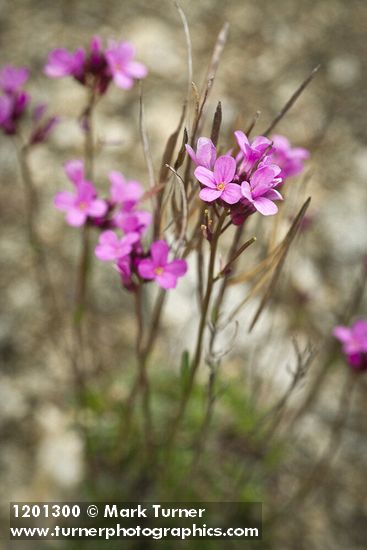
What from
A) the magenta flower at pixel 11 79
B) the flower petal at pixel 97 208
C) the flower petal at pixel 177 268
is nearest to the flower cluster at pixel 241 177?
the flower petal at pixel 177 268

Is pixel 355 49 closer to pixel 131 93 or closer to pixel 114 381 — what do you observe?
pixel 131 93

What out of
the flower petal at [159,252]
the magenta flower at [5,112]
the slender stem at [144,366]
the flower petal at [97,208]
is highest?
the magenta flower at [5,112]

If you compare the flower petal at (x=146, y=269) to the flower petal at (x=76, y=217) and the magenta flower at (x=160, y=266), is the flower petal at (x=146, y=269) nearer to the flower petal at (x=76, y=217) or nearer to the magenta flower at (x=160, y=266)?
the magenta flower at (x=160, y=266)

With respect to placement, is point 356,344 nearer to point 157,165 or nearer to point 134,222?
point 134,222

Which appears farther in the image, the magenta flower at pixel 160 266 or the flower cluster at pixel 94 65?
the flower cluster at pixel 94 65

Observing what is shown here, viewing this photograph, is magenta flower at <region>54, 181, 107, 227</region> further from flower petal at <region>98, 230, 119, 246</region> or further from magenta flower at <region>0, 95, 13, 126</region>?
magenta flower at <region>0, 95, 13, 126</region>

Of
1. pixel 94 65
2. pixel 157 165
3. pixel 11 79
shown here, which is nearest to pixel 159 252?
pixel 94 65

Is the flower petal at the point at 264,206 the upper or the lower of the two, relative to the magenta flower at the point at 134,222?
lower
